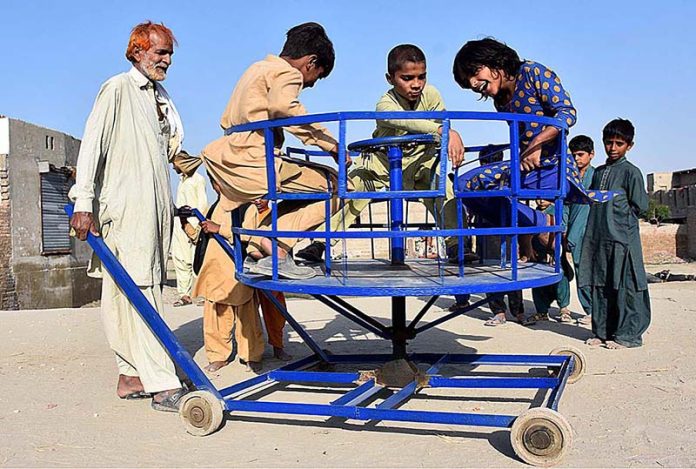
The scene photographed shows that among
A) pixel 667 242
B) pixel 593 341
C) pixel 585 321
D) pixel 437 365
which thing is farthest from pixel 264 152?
pixel 667 242

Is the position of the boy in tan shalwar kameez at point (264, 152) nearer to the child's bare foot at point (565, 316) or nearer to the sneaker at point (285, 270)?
the sneaker at point (285, 270)

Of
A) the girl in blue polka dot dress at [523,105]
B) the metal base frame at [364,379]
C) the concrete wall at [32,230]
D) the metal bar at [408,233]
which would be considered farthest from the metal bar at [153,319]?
the concrete wall at [32,230]

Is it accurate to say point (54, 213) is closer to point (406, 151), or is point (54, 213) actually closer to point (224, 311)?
point (224, 311)

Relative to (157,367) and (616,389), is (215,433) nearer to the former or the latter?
(157,367)

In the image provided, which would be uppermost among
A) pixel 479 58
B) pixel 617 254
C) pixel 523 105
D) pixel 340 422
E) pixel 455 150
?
pixel 479 58

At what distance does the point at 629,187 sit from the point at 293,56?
352 centimetres

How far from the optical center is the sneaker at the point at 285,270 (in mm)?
3934

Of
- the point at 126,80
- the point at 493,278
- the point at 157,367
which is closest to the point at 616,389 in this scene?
the point at 493,278

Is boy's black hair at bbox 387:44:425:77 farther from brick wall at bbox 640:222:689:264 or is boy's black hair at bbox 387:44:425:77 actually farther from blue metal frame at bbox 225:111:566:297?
brick wall at bbox 640:222:689:264

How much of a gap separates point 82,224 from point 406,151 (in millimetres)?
2031

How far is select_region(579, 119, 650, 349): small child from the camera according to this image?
6.38 metres

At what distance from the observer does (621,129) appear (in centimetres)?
643

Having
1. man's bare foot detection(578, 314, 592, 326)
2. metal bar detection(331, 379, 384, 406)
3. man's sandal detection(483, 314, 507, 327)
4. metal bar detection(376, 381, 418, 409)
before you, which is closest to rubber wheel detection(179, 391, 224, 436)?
metal bar detection(331, 379, 384, 406)

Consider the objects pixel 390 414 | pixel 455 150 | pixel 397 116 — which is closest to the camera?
pixel 397 116
